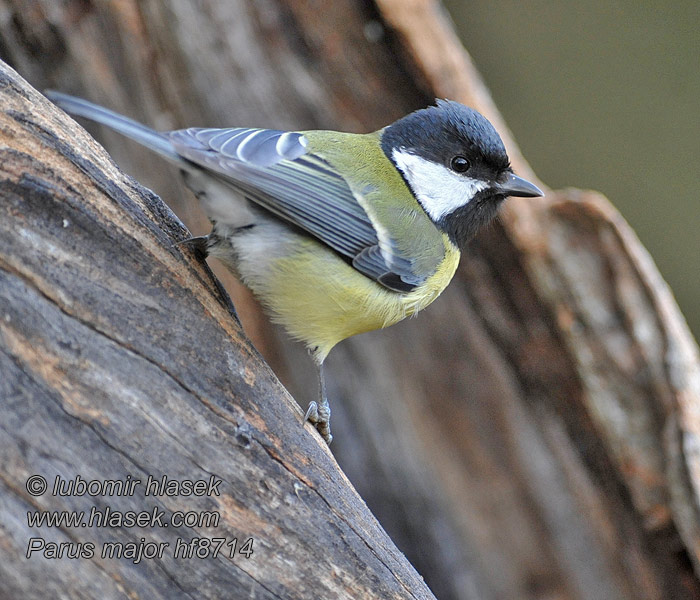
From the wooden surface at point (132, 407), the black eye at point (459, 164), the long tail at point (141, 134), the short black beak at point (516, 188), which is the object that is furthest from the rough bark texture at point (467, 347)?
the black eye at point (459, 164)

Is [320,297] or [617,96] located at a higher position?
[320,297]

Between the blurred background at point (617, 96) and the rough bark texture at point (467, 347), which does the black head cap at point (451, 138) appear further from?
the blurred background at point (617, 96)

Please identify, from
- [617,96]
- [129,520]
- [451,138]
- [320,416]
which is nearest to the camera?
[129,520]

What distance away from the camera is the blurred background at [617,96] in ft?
18.8

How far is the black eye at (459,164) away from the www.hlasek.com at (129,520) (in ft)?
4.50

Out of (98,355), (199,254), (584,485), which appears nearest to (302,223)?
(199,254)

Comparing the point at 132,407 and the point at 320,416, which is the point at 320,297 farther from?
the point at 132,407

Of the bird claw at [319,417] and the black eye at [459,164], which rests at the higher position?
the black eye at [459,164]

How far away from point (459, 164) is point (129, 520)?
158cm

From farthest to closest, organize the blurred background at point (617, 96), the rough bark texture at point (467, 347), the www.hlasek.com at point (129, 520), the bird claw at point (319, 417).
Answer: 1. the blurred background at point (617, 96)
2. the rough bark texture at point (467, 347)
3. the bird claw at point (319, 417)
4. the www.hlasek.com at point (129, 520)

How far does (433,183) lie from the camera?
8.25 feet

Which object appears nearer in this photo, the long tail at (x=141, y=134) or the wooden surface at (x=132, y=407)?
the wooden surface at (x=132, y=407)

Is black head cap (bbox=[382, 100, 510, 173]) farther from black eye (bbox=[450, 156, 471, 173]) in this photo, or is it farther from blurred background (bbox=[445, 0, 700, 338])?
blurred background (bbox=[445, 0, 700, 338])

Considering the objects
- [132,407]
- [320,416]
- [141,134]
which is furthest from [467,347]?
[132,407]
